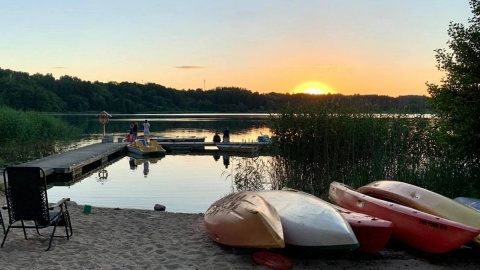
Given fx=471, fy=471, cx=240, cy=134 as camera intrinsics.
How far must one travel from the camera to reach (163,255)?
17.8 ft

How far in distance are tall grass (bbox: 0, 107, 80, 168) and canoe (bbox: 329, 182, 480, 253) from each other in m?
15.3

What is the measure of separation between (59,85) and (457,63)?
80544 millimetres

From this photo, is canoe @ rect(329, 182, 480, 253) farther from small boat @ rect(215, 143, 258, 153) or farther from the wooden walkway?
small boat @ rect(215, 143, 258, 153)

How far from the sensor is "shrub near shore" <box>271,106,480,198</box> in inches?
348

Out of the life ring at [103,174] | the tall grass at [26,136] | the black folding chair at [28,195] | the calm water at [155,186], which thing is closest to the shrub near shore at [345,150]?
the calm water at [155,186]

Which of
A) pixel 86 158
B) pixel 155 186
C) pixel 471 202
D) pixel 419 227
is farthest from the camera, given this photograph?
pixel 86 158

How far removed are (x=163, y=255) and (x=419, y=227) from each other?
3.00 m

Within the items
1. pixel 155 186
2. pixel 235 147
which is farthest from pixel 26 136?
pixel 155 186

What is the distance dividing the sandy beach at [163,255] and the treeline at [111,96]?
176ft

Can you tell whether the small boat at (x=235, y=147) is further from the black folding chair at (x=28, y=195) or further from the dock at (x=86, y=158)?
the black folding chair at (x=28, y=195)

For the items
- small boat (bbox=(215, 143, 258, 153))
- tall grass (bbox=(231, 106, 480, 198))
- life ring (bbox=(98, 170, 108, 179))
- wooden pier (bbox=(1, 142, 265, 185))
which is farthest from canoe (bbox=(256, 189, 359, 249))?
small boat (bbox=(215, 143, 258, 153))

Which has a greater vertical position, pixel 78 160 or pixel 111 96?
pixel 111 96

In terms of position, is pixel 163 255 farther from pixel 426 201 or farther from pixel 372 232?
pixel 426 201

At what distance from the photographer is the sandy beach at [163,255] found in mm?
5027
